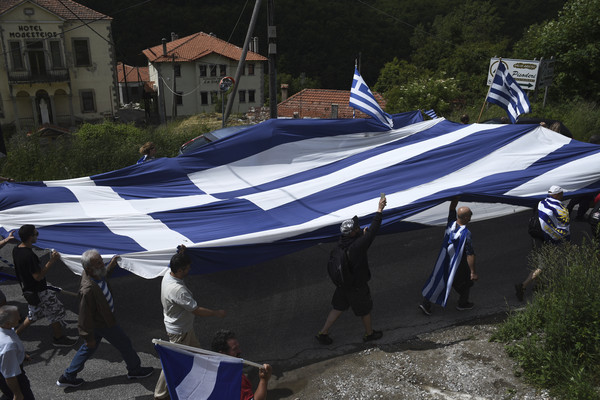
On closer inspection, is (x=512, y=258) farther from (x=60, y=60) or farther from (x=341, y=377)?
(x=60, y=60)

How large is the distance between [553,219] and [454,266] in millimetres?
1464

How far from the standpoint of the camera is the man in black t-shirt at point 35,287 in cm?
534

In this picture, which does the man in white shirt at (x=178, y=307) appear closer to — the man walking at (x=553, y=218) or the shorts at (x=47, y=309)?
the shorts at (x=47, y=309)

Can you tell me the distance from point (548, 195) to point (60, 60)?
132ft

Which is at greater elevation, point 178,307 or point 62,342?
point 178,307

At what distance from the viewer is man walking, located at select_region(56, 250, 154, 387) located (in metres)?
4.77

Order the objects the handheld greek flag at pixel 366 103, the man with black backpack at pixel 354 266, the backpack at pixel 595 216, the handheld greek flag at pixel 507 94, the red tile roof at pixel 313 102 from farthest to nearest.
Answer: the red tile roof at pixel 313 102 < the handheld greek flag at pixel 507 94 < the handheld greek flag at pixel 366 103 < the backpack at pixel 595 216 < the man with black backpack at pixel 354 266

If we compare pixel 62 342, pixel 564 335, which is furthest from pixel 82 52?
pixel 564 335

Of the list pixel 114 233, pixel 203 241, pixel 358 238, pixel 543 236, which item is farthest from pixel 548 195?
pixel 114 233

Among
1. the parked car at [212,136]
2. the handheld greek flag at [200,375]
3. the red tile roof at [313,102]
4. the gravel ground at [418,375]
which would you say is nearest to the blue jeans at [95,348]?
the handheld greek flag at [200,375]

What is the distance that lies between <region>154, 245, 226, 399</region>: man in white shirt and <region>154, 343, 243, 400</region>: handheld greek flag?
29.9 inches

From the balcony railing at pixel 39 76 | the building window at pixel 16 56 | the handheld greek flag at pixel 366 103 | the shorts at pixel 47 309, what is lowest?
the shorts at pixel 47 309

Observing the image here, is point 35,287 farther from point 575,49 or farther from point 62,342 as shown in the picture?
point 575,49

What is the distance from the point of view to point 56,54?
3828 cm
